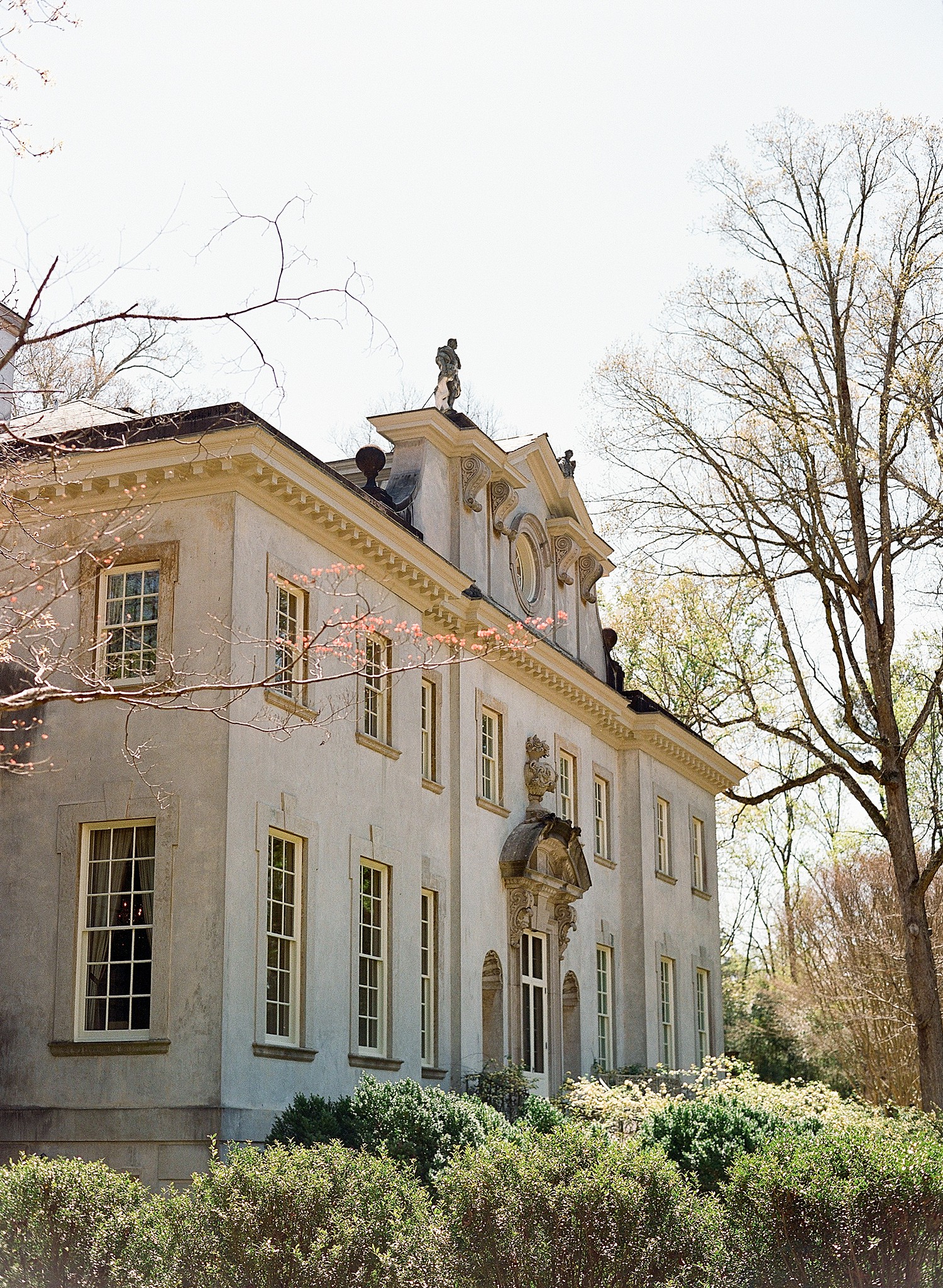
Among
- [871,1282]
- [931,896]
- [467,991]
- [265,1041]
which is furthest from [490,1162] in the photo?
[931,896]

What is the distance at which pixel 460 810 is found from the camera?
22.6 meters

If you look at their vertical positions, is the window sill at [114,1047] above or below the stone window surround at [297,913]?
below

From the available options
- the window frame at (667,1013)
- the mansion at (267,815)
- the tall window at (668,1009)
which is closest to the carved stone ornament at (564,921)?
the mansion at (267,815)

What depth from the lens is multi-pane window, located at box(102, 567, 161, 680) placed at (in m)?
17.1

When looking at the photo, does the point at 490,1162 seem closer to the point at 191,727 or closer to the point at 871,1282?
the point at 871,1282

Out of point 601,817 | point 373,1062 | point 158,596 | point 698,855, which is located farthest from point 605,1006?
point 158,596

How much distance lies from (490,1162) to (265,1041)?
6551 millimetres

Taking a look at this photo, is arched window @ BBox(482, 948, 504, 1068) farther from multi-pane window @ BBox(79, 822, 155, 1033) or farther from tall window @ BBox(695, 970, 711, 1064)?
tall window @ BBox(695, 970, 711, 1064)

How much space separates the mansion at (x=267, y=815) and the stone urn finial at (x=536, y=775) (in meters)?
0.05

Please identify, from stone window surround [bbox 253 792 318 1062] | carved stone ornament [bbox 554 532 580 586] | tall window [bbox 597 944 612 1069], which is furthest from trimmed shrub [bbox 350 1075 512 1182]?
carved stone ornament [bbox 554 532 580 586]

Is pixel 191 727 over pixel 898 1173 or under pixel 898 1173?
over

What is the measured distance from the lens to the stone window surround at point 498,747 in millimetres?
23500

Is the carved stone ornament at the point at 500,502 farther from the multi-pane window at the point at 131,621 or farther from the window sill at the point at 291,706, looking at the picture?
the multi-pane window at the point at 131,621

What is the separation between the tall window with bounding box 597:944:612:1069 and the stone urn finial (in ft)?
A: 15.0
